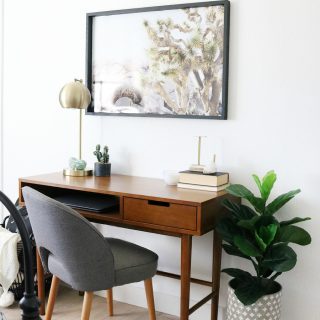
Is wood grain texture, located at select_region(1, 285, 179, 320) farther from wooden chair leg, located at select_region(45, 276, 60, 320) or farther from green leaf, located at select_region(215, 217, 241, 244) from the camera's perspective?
green leaf, located at select_region(215, 217, 241, 244)

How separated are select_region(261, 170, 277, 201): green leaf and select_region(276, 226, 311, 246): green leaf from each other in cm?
18

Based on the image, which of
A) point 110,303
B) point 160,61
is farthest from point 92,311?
point 160,61

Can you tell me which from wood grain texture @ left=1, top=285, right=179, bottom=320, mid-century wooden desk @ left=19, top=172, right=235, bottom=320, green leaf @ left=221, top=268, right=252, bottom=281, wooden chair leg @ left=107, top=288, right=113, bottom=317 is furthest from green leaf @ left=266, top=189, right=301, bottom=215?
wooden chair leg @ left=107, top=288, right=113, bottom=317

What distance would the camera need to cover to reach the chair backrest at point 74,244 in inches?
85.7

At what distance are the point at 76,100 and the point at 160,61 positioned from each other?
0.52 m

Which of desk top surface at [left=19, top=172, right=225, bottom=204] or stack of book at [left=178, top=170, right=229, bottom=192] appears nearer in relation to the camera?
desk top surface at [left=19, top=172, right=225, bottom=204]

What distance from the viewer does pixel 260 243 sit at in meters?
2.37

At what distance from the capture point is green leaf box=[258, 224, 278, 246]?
7.70ft

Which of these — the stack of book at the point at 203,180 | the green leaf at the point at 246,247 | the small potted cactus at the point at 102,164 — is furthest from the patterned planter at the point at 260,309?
the small potted cactus at the point at 102,164

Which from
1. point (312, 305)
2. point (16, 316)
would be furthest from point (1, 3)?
point (312, 305)

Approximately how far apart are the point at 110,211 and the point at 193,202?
0.54 metres

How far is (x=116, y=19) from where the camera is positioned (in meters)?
3.05

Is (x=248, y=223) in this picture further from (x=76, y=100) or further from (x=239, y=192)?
(x=76, y=100)

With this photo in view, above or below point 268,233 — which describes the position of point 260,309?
below
